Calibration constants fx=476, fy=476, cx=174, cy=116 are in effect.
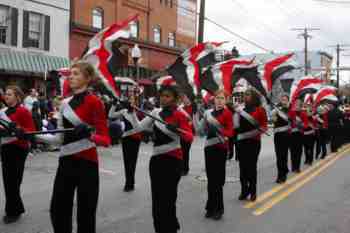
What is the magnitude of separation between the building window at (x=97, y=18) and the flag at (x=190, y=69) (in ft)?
67.5

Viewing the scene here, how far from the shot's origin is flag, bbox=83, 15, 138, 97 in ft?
18.5

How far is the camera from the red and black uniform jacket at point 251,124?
8.16 m

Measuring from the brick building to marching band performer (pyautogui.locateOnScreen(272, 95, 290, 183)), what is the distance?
1643cm

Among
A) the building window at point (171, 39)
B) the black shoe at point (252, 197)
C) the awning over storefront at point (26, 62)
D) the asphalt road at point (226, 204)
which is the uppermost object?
the building window at point (171, 39)

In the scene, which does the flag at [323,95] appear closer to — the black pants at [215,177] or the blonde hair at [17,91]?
the black pants at [215,177]

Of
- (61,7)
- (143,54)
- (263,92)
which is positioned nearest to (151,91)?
(143,54)

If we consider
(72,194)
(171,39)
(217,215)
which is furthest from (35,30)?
(72,194)

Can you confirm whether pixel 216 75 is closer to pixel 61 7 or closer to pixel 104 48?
pixel 104 48

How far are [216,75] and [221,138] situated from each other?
1496 millimetres

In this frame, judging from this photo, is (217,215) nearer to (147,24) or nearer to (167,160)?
(167,160)

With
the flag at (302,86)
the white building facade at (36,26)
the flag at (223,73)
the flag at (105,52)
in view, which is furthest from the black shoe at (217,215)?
the white building facade at (36,26)

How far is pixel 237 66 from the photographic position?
8703 mm

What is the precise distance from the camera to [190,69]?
7012 mm

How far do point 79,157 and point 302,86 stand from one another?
30.3 feet
